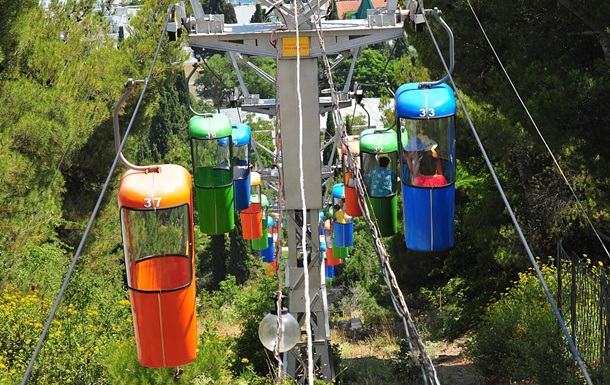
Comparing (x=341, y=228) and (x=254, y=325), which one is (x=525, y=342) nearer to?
(x=254, y=325)

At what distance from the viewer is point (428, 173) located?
27.3 ft

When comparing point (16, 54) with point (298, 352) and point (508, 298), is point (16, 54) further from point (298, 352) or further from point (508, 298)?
point (508, 298)

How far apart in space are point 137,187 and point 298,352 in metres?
4.53

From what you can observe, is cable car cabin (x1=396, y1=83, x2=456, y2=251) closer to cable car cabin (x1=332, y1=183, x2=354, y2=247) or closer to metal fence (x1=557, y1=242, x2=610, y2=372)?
metal fence (x1=557, y1=242, x2=610, y2=372)

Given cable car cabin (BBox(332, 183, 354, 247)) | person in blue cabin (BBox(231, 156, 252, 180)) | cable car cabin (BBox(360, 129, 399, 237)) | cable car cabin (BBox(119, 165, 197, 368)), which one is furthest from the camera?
cable car cabin (BBox(332, 183, 354, 247))

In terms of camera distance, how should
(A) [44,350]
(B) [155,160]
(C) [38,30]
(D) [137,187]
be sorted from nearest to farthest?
(D) [137,187] < (A) [44,350] < (C) [38,30] < (B) [155,160]

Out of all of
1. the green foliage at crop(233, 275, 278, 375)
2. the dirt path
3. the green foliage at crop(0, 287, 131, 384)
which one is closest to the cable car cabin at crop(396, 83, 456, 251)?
the green foliage at crop(0, 287, 131, 384)

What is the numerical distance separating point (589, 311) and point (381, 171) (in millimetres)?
2708

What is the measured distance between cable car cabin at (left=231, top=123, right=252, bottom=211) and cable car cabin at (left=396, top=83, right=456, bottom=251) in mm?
4715

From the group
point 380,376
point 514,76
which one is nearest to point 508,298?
point 380,376

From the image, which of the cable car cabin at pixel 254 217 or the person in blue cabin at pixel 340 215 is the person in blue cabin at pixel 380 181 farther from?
the cable car cabin at pixel 254 217

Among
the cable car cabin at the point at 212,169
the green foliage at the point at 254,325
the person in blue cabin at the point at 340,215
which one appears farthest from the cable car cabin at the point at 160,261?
the person in blue cabin at the point at 340,215

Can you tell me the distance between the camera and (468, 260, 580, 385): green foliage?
10.5 metres

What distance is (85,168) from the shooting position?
1845 cm
